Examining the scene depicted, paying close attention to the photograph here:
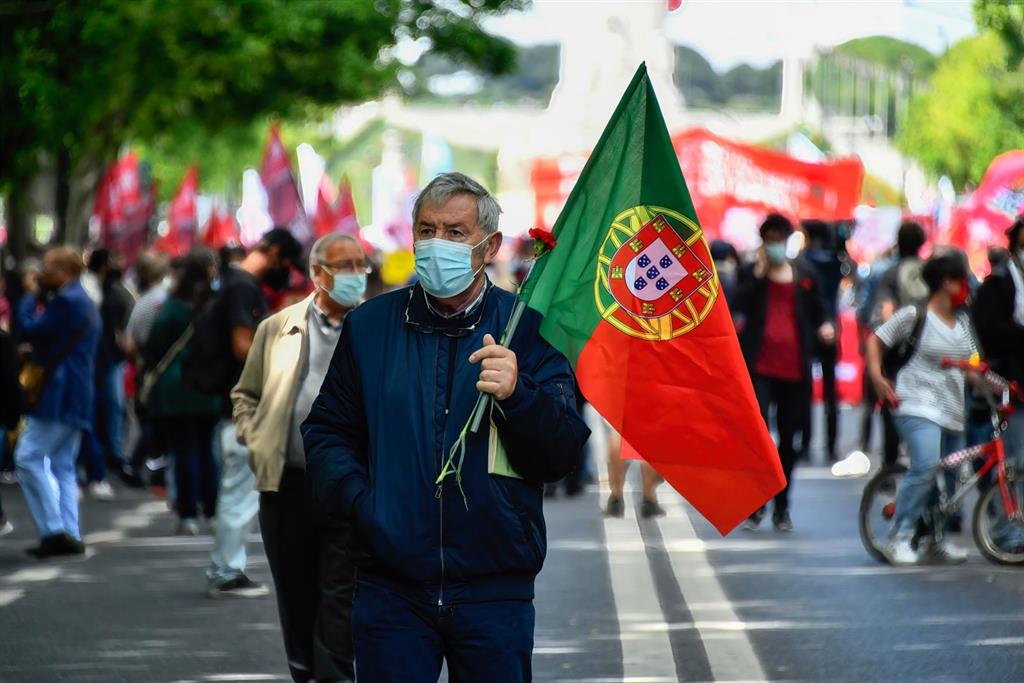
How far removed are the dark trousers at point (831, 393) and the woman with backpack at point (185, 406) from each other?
6.61 m

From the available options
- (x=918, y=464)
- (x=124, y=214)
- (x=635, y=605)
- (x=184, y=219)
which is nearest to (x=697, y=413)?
(x=635, y=605)

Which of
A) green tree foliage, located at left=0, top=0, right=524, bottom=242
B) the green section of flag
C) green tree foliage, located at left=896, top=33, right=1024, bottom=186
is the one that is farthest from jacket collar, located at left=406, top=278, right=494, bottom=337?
green tree foliage, located at left=896, top=33, right=1024, bottom=186

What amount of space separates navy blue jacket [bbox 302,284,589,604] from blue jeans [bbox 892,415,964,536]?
21.2 feet

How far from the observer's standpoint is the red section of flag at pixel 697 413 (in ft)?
18.9

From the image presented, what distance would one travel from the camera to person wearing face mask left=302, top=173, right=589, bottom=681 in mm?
4992

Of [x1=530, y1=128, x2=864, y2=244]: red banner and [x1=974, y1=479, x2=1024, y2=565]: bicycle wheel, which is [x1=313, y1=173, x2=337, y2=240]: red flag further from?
[x1=974, y1=479, x2=1024, y2=565]: bicycle wheel

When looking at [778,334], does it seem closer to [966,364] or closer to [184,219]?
[966,364]

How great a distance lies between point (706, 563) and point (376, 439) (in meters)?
6.98

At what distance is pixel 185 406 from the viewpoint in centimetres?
1359

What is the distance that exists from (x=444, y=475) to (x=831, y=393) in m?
14.0

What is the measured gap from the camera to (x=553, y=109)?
11838 cm

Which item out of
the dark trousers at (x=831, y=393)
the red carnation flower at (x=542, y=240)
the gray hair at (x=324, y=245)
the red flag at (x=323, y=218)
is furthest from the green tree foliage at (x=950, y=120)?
the red carnation flower at (x=542, y=240)

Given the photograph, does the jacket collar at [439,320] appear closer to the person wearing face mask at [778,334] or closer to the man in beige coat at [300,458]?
the man in beige coat at [300,458]

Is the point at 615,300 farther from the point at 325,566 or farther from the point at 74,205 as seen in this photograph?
the point at 74,205
